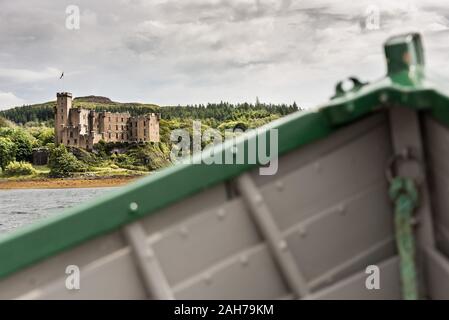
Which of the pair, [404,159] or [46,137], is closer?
[404,159]

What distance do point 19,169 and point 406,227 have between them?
11541 cm

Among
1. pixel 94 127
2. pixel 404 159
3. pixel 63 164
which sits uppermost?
pixel 404 159

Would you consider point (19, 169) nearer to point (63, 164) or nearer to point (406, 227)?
point (63, 164)

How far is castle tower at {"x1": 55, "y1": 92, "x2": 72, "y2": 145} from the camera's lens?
12616cm

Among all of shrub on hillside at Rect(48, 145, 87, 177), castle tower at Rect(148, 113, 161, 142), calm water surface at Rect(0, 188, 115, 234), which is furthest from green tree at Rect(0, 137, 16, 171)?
castle tower at Rect(148, 113, 161, 142)

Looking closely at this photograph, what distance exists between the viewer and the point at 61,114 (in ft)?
436

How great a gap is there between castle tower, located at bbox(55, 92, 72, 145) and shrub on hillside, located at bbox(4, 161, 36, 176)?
39.6 feet

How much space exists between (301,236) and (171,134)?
134217 mm

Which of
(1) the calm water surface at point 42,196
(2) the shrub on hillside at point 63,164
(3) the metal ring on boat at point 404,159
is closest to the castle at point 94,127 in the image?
(2) the shrub on hillside at point 63,164

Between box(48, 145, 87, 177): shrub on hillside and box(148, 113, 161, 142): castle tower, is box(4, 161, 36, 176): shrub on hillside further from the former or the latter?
box(148, 113, 161, 142): castle tower

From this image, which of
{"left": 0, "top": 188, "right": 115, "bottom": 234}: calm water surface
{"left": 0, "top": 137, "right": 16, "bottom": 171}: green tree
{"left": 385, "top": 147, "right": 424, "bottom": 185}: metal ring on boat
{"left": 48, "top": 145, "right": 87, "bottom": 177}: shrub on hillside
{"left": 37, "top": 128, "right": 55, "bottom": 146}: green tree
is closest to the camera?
{"left": 385, "top": 147, "right": 424, "bottom": 185}: metal ring on boat

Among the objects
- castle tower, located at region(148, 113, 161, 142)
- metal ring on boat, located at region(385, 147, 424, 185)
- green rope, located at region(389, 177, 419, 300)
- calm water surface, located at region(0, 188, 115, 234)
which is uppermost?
metal ring on boat, located at region(385, 147, 424, 185)

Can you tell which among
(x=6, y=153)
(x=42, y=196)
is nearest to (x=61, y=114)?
(x=6, y=153)

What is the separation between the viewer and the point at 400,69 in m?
3.79
